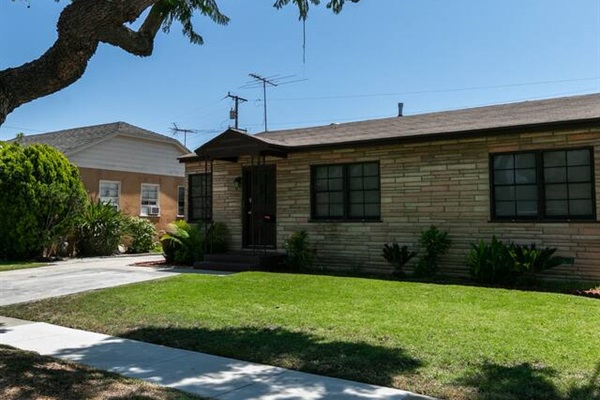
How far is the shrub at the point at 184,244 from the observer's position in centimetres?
1446

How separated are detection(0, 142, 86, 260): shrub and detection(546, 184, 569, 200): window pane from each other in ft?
45.9

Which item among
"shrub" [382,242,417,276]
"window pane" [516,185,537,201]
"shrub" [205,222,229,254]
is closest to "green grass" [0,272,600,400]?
"shrub" [382,242,417,276]

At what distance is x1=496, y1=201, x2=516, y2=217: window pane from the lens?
35.6ft

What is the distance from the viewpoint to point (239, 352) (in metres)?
5.75

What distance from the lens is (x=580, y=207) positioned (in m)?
10.2

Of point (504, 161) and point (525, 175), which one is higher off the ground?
point (504, 161)

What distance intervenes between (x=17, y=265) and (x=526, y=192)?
44.7 ft

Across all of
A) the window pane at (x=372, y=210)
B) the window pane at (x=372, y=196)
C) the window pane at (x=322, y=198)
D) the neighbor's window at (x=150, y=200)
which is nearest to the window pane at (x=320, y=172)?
the window pane at (x=322, y=198)

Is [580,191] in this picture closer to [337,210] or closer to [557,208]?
[557,208]

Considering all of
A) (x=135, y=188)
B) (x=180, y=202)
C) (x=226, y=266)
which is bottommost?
(x=226, y=266)

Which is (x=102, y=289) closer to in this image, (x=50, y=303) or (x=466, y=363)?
(x=50, y=303)

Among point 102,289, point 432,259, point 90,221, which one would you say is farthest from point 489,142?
point 90,221

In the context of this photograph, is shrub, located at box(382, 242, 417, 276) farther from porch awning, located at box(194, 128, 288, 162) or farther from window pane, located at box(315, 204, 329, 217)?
porch awning, located at box(194, 128, 288, 162)

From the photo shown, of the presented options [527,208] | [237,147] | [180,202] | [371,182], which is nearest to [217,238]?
[237,147]
